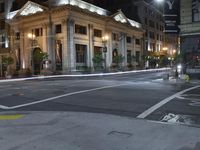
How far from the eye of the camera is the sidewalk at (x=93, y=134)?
6168 millimetres

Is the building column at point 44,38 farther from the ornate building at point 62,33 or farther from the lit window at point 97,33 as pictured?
the lit window at point 97,33

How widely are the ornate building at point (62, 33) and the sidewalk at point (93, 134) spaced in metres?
40.4

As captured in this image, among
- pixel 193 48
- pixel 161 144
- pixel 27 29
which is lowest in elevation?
pixel 161 144

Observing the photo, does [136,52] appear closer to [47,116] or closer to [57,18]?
[57,18]

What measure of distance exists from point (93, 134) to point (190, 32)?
83.2 ft

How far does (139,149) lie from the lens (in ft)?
19.6

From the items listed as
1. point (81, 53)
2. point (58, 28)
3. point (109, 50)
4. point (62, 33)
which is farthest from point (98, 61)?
point (58, 28)

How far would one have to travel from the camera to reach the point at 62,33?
49.8 m

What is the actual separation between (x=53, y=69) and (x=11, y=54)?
14.4 metres

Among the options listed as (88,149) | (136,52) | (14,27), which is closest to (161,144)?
(88,149)

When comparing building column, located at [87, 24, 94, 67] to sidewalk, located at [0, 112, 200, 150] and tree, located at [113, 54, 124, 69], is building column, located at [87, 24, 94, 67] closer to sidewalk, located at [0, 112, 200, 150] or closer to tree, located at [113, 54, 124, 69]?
tree, located at [113, 54, 124, 69]

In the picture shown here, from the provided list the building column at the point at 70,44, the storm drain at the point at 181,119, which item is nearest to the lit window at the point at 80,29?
Answer: the building column at the point at 70,44

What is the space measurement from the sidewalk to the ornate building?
1590 inches

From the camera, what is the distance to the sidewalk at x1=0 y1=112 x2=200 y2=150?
6.17 metres
